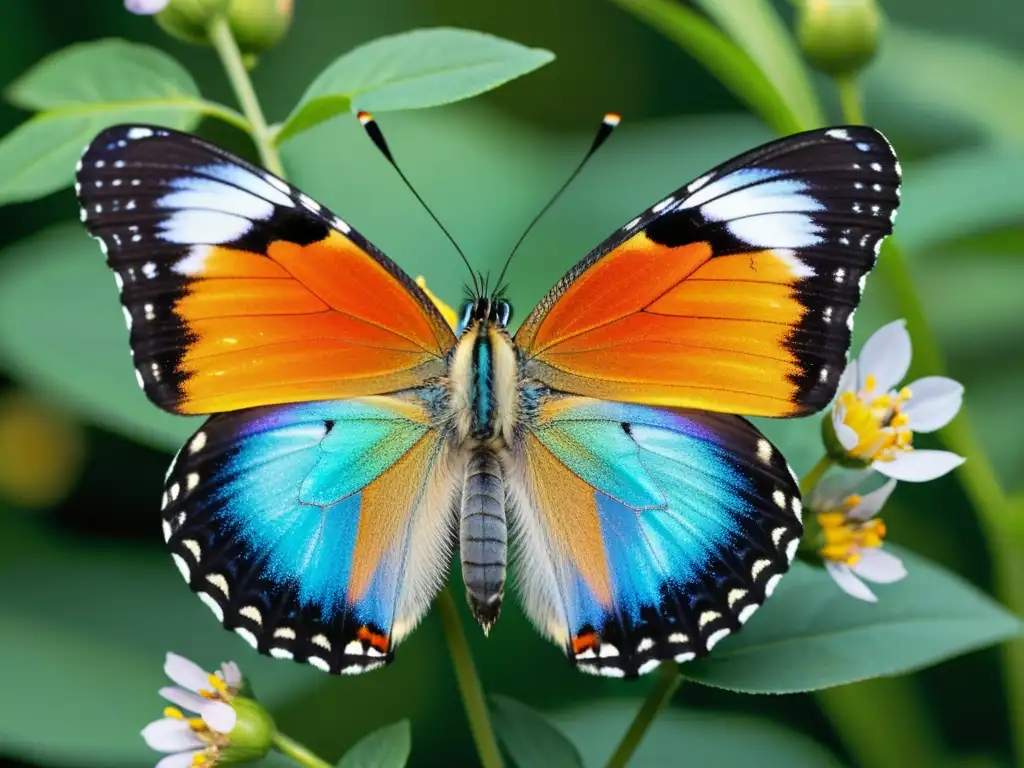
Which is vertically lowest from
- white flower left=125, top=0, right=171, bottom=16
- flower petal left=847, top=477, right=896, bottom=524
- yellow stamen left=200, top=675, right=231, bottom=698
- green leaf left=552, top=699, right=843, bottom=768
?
green leaf left=552, top=699, right=843, bottom=768

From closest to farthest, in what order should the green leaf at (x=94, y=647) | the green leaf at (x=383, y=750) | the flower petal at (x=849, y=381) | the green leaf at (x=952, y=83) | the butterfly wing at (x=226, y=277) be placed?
the green leaf at (x=383, y=750), the butterfly wing at (x=226, y=277), the flower petal at (x=849, y=381), the green leaf at (x=94, y=647), the green leaf at (x=952, y=83)

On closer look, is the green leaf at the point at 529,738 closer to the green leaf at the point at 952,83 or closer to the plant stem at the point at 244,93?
the plant stem at the point at 244,93

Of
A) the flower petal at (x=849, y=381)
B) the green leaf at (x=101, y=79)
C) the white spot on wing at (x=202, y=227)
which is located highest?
the green leaf at (x=101, y=79)

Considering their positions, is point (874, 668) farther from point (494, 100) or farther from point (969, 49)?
point (494, 100)

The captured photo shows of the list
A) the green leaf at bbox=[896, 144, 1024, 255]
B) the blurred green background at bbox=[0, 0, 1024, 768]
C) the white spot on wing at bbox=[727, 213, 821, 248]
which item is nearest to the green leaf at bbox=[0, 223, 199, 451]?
the blurred green background at bbox=[0, 0, 1024, 768]

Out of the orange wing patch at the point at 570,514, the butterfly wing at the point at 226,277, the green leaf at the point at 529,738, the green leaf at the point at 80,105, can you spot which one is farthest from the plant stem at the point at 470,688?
the green leaf at the point at 80,105

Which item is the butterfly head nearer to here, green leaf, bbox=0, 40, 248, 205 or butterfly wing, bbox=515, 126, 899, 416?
butterfly wing, bbox=515, 126, 899, 416

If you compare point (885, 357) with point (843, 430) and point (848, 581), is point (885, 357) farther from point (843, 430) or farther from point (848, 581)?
point (848, 581)

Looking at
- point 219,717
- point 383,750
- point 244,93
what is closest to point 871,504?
point 383,750
